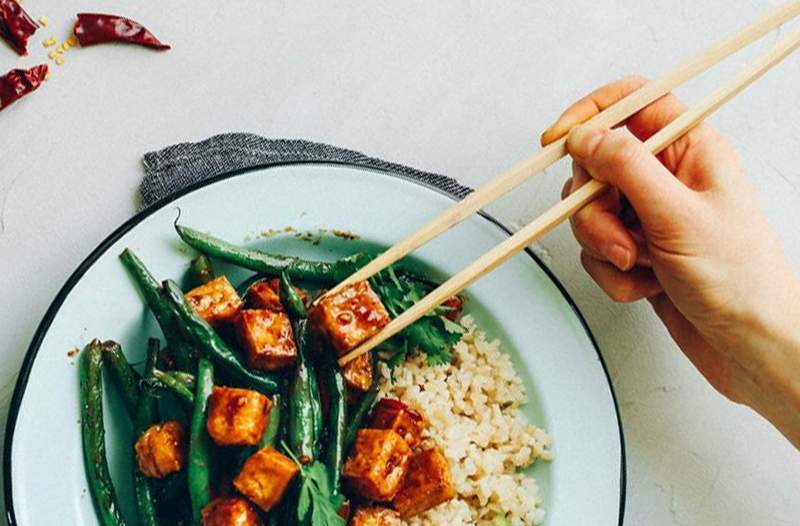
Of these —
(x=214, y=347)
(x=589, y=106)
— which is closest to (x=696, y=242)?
(x=589, y=106)

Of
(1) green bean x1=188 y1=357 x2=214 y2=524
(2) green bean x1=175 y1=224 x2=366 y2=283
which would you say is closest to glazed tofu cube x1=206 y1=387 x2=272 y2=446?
(1) green bean x1=188 y1=357 x2=214 y2=524

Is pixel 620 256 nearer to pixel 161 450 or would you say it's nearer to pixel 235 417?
pixel 235 417

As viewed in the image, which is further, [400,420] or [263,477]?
[400,420]

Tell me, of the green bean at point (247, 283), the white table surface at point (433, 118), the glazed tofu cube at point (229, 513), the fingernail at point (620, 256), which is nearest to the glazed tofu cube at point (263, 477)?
the glazed tofu cube at point (229, 513)

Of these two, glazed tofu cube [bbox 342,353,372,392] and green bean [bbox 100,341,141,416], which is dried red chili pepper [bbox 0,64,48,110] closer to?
green bean [bbox 100,341,141,416]

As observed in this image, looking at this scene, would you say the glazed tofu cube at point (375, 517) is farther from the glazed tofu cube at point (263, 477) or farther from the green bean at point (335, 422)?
the glazed tofu cube at point (263, 477)

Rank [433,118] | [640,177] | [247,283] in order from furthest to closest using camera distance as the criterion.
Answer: [433,118] < [247,283] < [640,177]
